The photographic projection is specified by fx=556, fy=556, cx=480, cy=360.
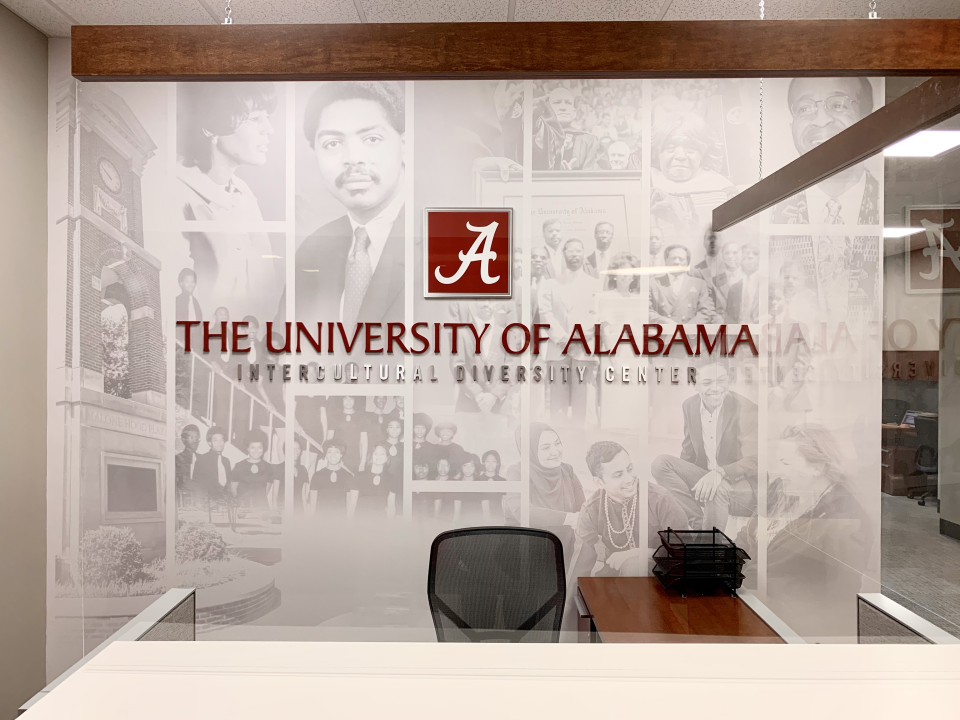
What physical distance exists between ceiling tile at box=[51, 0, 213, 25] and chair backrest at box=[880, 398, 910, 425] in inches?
110

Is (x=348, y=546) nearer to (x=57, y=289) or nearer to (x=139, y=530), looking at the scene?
(x=139, y=530)

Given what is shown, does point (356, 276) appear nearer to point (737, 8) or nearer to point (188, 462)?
point (188, 462)

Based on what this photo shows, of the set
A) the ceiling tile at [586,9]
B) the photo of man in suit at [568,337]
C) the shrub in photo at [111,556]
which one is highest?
the ceiling tile at [586,9]

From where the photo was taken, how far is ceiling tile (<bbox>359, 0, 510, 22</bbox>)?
202cm

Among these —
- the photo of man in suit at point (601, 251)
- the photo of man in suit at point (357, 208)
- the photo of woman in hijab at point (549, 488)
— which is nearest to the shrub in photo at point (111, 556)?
the photo of man in suit at point (357, 208)

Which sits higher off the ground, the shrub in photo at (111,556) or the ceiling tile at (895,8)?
the ceiling tile at (895,8)

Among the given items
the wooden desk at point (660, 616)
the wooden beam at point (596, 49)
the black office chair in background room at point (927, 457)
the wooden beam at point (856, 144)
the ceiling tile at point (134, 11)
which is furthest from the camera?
the ceiling tile at point (134, 11)

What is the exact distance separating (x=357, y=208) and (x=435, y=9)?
0.78m

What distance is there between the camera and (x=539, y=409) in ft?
7.28

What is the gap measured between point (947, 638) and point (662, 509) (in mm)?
1168

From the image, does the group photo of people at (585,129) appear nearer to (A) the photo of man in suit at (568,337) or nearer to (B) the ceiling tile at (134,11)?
(A) the photo of man in suit at (568,337)

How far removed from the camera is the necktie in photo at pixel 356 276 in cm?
217

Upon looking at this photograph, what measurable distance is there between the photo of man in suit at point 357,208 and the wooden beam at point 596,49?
1374mm

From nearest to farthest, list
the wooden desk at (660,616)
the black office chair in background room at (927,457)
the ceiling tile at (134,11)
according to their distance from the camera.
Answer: the black office chair in background room at (927,457), the wooden desk at (660,616), the ceiling tile at (134,11)
